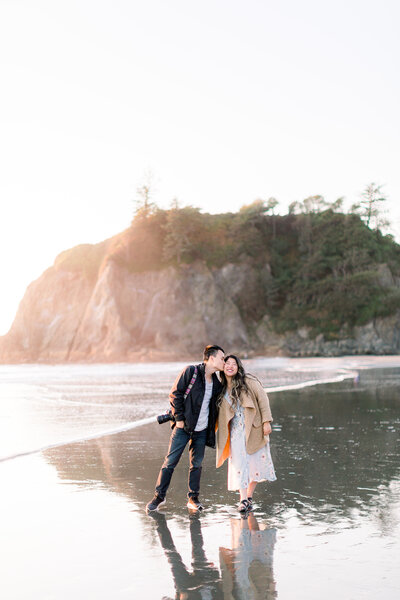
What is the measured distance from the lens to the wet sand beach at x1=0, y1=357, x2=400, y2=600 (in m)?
3.52

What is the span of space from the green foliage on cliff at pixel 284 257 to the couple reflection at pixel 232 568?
204ft

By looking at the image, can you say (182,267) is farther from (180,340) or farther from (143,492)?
(143,492)

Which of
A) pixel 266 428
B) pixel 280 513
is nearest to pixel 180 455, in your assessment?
pixel 266 428

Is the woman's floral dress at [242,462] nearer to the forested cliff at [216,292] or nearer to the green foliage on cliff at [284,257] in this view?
the forested cliff at [216,292]

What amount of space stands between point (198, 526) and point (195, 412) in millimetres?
1124

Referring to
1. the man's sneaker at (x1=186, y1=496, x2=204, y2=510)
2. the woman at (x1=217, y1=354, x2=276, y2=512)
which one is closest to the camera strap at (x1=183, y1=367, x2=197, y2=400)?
the woman at (x1=217, y1=354, x2=276, y2=512)

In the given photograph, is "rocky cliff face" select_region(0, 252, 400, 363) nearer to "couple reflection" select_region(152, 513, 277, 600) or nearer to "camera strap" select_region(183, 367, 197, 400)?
"camera strap" select_region(183, 367, 197, 400)

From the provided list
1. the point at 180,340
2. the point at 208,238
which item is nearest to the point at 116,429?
the point at 180,340

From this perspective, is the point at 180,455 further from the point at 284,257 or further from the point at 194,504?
the point at 284,257

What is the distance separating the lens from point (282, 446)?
334 inches

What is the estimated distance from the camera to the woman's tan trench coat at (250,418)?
5.57 m

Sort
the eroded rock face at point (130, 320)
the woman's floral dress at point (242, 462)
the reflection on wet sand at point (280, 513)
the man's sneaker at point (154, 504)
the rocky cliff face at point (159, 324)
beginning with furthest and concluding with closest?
the eroded rock face at point (130, 320), the rocky cliff face at point (159, 324), the woman's floral dress at point (242, 462), the man's sneaker at point (154, 504), the reflection on wet sand at point (280, 513)

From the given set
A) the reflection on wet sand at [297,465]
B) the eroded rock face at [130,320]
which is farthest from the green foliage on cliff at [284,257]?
the reflection on wet sand at [297,465]

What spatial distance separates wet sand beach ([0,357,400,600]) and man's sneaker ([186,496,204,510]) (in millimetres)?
88
